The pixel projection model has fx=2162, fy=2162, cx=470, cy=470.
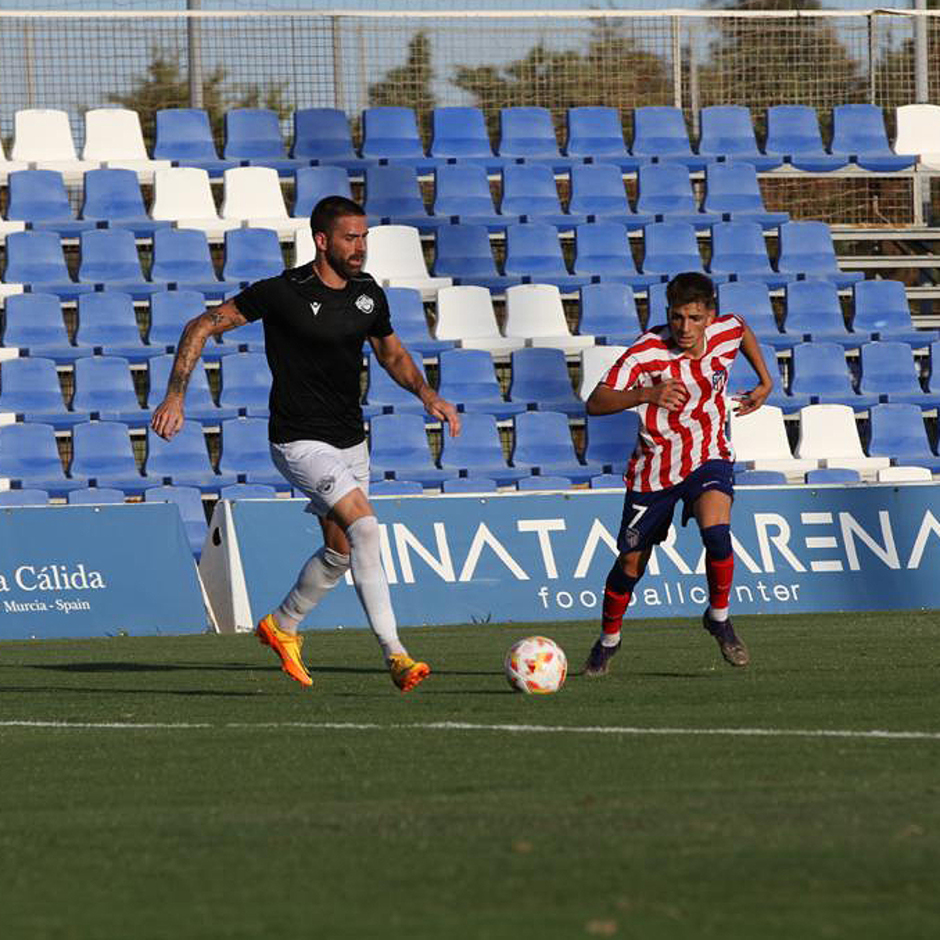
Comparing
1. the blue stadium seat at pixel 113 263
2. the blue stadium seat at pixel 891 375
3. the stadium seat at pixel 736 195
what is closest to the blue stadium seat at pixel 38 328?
the blue stadium seat at pixel 113 263

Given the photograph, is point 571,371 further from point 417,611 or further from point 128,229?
point 417,611

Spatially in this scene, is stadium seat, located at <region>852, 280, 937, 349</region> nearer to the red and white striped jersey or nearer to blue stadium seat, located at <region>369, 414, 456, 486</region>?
blue stadium seat, located at <region>369, 414, 456, 486</region>

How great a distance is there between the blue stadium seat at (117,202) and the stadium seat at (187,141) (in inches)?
39.4

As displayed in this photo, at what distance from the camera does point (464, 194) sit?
23.7 m

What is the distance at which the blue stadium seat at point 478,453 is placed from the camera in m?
20.3

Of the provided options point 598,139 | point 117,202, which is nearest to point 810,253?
point 598,139

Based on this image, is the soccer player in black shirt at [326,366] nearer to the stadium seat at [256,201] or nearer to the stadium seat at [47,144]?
the stadium seat at [256,201]

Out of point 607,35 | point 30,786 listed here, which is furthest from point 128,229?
point 30,786

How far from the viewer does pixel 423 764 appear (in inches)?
277

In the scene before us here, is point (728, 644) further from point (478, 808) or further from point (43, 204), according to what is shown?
point (43, 204)

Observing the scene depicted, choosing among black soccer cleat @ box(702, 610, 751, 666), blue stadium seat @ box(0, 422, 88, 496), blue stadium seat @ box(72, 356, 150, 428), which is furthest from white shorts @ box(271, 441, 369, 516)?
blue stadium seat @ box(72, 356, 150, 428)

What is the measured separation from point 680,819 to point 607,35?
21.3 meters

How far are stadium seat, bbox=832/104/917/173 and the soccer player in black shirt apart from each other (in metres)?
16.2

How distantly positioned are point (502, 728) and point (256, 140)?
17.0m
